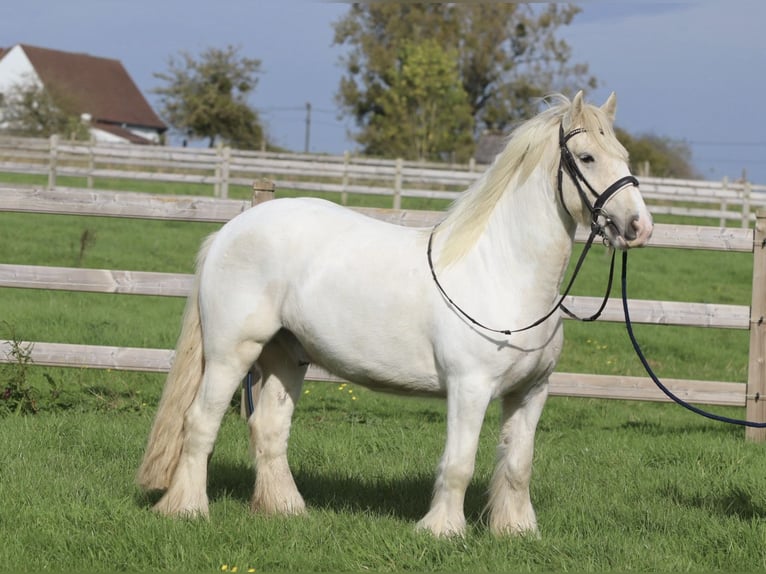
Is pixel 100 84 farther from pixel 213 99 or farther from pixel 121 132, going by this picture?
pixel 213 99

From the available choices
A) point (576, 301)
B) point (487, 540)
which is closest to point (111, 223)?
point (576, 301)

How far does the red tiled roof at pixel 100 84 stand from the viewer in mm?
63062

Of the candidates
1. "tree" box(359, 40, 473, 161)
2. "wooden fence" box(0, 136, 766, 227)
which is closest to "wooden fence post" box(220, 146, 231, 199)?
"wooden fence" box(0, 136, 766, 227)

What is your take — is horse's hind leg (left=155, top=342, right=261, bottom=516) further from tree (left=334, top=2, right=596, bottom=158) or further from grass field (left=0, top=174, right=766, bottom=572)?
tree (left=334, top=2, right=596, bottom=158)

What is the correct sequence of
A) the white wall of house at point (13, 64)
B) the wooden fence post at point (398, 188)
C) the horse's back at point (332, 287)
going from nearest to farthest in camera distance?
the horse's back at point (332, 287) → the wooden fence post at point (398, 188) → the white wall of house at point (13, 64)

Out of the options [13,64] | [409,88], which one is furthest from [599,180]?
[13,64]

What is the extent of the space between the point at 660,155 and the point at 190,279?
46.2 metres

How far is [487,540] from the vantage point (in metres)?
4.28

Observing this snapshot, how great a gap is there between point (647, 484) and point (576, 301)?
187 centimetres

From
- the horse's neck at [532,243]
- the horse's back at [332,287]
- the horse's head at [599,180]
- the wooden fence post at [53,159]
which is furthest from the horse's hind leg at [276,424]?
the wooden fence post at [53,159]

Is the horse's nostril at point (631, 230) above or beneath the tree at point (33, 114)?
beneath

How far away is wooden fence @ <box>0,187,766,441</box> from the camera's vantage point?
271 inches

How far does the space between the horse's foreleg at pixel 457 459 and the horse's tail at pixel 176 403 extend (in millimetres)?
1400

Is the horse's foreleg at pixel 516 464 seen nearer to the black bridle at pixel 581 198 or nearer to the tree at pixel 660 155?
the black bridle at pixel 581 198
